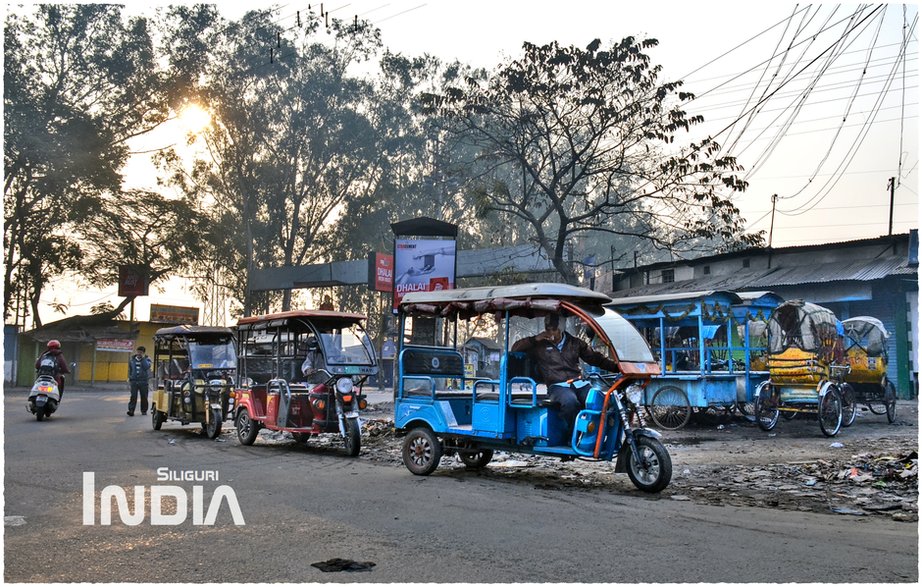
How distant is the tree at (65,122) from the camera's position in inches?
1126

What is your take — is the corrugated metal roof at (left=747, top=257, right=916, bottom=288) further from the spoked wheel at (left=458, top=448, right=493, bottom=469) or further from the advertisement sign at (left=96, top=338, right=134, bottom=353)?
the advertisement sign at (left=96, top=338, right=134, bottom=353)

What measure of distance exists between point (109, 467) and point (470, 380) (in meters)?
4.37

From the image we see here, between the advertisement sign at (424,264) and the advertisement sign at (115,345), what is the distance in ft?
82.1

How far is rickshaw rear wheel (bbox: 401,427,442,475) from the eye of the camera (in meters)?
9.88

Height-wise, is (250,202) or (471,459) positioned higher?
(250,202)

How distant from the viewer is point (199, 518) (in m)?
6.77

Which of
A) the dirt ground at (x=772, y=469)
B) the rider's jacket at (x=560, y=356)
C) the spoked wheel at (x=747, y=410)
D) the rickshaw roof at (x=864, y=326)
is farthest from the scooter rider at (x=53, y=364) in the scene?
the rickshaw roof at (x=864, y=326)

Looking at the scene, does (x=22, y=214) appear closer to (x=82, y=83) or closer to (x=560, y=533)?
(x=82, y=83)

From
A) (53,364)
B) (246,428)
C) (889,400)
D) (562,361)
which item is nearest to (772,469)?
(562,361)

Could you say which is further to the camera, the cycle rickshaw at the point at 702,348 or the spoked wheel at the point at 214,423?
the cycle rickshaw at the point at 702,348

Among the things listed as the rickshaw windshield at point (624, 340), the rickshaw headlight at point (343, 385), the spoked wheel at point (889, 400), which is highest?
the rickshaw windshield at point (624, 340)

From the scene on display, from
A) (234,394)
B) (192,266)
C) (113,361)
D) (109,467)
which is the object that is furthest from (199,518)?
(113,361)

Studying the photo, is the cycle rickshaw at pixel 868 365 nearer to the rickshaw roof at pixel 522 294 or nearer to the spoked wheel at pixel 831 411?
→ the spoked wheel at pixel 831 411


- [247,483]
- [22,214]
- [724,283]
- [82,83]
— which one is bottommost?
[247,483]
